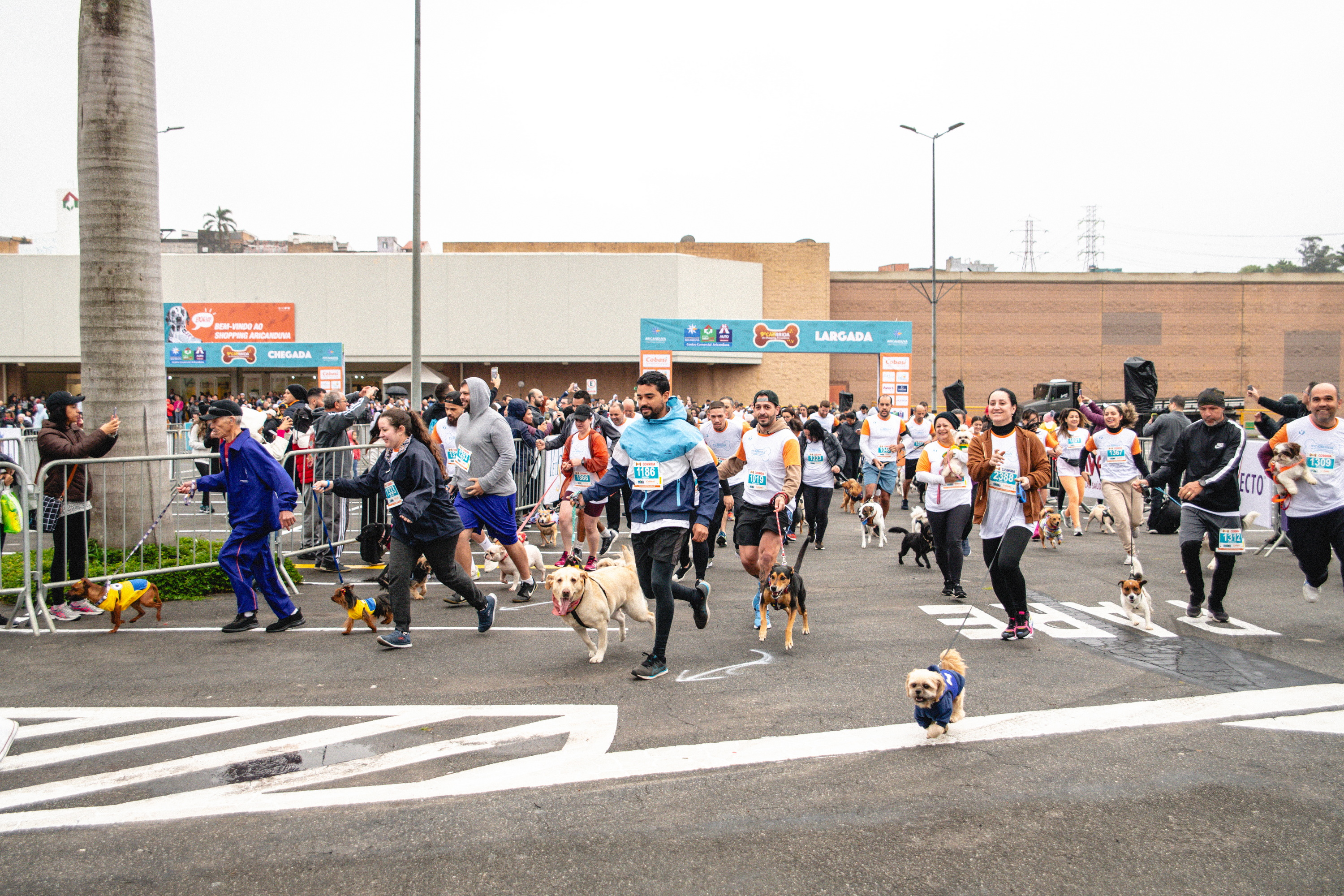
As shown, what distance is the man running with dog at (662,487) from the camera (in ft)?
21.3

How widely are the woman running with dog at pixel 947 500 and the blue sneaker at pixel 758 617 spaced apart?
6.96 feet

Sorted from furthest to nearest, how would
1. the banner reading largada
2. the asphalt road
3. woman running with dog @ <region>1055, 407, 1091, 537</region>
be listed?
Result: the banner reading largada → woman running with dog @ <region>1055, 407, 1091, 537</region> → the asphalt road

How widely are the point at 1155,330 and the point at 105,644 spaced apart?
200ft

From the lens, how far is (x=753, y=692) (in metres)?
6.00

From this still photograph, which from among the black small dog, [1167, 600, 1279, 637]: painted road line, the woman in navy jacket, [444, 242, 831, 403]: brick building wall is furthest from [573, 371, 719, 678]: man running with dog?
[444, 242, 831, 403]: brick building wall

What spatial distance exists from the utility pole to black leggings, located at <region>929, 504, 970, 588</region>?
11501mm

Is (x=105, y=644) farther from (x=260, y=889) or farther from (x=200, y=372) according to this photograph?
(x=200, y=372)

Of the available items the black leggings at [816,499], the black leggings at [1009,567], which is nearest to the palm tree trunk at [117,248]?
the black leggings at [816,499]

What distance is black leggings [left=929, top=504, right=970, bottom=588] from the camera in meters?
9.34

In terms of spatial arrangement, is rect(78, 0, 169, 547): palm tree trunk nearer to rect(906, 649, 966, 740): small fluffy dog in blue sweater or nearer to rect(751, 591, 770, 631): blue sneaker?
rect(751, 591, 770, 631): blue sneaker

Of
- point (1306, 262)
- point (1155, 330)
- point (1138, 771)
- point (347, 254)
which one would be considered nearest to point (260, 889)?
point (1138, 771)

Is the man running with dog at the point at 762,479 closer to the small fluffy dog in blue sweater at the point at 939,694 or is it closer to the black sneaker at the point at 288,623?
the small fluffy dog in blue sweater at the point at 939,694

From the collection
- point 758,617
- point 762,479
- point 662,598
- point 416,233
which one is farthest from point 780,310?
point 662,598

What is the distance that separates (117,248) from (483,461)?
438 centimetres
